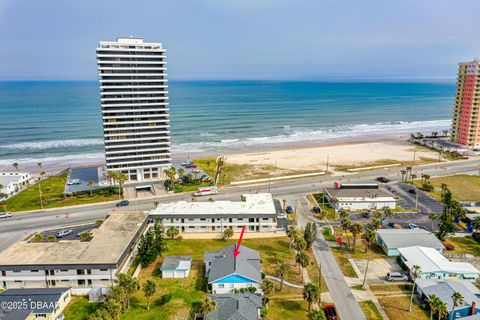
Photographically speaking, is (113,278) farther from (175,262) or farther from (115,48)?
(115,48)

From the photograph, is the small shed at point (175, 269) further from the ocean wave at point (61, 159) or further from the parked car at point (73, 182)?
the ocean wave at point (61, 159)

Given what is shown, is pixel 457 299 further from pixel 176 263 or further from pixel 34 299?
pixel 34 299

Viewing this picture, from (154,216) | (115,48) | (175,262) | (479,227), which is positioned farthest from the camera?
(115,48)

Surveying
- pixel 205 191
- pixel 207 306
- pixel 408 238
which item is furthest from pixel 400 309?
pixel 205 191

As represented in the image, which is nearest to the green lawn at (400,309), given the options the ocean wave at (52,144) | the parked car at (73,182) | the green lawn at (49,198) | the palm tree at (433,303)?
the palm tree at (433,303)

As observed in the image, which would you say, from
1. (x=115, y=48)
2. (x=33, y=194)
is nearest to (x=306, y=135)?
(x=115, y=48)

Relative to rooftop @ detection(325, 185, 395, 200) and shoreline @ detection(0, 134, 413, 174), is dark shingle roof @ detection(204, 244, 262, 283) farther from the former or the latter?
shoreline @ detection(0, 134, 413, 174)

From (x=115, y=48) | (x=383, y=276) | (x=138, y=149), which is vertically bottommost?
(x=383, y=276)
